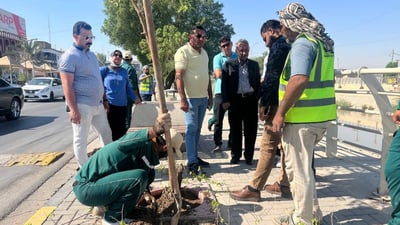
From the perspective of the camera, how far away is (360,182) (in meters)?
4.48

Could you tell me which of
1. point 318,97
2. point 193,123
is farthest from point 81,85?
point 318,97

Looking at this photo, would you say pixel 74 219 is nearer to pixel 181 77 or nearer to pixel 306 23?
pixel 181 77

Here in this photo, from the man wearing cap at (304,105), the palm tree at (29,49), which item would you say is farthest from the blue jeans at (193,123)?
the palm tree at (29,49)

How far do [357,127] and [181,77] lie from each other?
240 centimetres

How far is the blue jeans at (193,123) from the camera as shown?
469 cm

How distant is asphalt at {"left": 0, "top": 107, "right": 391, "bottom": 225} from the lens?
3414mm

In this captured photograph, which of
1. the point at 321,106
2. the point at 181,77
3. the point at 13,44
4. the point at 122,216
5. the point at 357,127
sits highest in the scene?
the point at 13,44

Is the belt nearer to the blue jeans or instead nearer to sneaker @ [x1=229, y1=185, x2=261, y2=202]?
the blue jeans

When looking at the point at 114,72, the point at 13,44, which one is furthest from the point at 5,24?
the point at 114,72

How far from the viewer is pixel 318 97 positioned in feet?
9.43

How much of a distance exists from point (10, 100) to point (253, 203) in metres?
10.5

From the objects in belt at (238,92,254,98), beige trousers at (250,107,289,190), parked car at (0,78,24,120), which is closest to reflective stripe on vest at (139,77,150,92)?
parked car at (0,78,24,120)

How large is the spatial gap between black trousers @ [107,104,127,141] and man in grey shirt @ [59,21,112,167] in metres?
0.93

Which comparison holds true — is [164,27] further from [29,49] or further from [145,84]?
[29,49]
